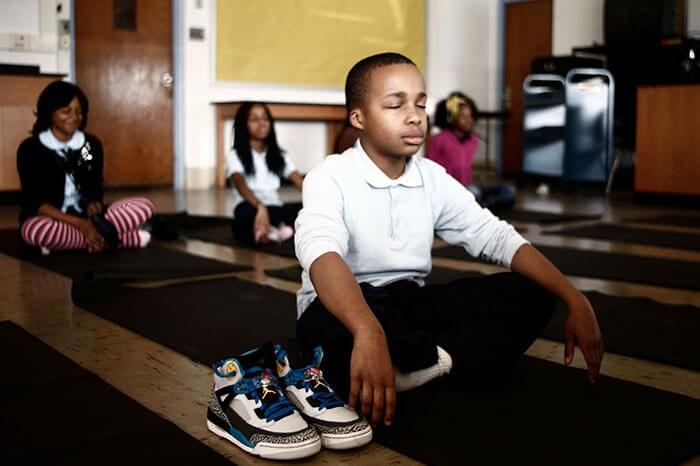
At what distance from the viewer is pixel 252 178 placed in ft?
11.9

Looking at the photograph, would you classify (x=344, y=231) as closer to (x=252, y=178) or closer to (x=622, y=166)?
(x=252, y=178)

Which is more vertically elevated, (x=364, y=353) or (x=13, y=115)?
(x=13, y=115)

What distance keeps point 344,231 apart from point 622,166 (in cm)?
587

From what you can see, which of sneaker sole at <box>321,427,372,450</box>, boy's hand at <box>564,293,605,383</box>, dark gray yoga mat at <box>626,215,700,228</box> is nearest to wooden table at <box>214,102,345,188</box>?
dark gray yoga mat at <box>626,215,700,228</box>

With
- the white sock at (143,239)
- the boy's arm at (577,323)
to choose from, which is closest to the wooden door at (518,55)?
the white sock at (143,239)

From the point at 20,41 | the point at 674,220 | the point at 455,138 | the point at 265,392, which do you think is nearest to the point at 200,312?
the point at 265,392

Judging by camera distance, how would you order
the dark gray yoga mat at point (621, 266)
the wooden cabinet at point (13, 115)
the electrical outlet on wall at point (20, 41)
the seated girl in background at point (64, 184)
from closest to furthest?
the dark gray yoga mat at point (621, 266) → the seated girl in background at point (64, 184) → the wooden cabinet at point (13, 115) → the electrical outlet on wall at point (20, 41)

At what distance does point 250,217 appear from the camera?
3.48m

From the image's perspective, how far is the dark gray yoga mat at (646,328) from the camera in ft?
5.75

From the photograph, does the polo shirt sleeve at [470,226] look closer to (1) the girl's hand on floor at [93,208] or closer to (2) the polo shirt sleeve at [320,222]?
(2) the polo shirt sleeve at [320,222]

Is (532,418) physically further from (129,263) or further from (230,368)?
(129,263)

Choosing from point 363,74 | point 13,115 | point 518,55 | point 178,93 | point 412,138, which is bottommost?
point 412,138

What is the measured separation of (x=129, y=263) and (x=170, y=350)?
3.89 ft

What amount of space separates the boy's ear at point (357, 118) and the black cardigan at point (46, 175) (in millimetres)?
1981
